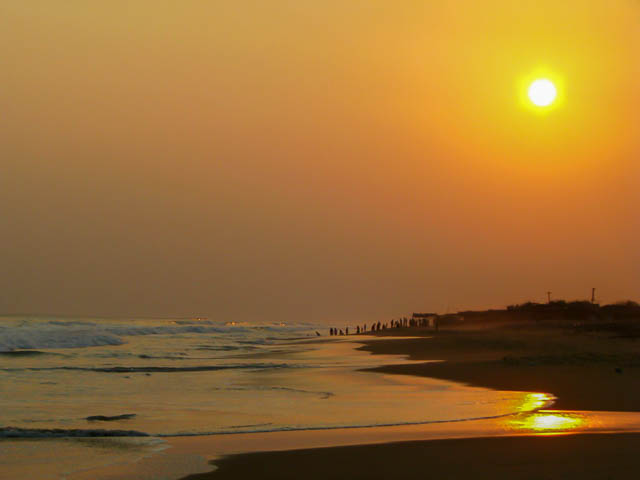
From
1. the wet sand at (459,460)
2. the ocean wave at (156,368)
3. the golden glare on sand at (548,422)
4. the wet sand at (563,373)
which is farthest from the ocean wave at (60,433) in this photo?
the ocean wave at (156,368)

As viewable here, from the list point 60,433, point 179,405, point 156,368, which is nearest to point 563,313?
point 156,368

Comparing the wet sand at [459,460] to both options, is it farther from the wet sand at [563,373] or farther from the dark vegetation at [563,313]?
the dark vegetation at [563,313]

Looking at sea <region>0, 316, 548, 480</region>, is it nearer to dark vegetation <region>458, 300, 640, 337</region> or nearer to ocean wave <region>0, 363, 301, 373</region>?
ocean wave <region>0, 363, 301, 373</region>

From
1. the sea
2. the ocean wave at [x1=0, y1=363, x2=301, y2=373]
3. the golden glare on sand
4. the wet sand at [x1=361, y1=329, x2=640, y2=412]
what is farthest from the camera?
the ocean wave at [x1=0, y1=363, x2=301, y2=373]

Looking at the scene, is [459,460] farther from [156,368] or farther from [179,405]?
[156,368]

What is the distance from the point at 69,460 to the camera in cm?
1141

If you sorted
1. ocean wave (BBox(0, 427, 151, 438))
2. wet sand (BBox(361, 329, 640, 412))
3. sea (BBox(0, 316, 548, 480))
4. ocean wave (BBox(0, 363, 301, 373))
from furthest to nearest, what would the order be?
ocean wave (BBox(0, 363, 301, 373)) → wet sand (BBox(361, 329, 640, 412)) → ocean wave (BBox(0, 427, 151, 438)) → sea (BBox(0, 316, 548, 480))

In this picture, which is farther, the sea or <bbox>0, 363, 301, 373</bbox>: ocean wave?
<bbox>0, 363, 301, 373</bbox>: ocean wave

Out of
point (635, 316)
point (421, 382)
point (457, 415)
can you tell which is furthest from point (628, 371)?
point (635, 316)

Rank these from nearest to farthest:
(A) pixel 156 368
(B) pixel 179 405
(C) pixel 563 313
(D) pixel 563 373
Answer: (B) pixel 179 405 → (D) pixel 563 373 → (A) pixel 156 368 → (C) pixel 563 313

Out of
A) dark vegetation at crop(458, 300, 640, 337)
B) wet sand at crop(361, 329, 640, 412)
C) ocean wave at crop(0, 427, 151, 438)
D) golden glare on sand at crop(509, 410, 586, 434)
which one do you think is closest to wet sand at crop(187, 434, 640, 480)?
golden glare on sand at crop(509, 410, 586, 434)

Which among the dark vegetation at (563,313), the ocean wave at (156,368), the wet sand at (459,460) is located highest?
the dark vegetation at (563,313)

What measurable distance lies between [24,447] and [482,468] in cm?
722

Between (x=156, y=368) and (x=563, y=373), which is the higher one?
(x=563, y=373)
